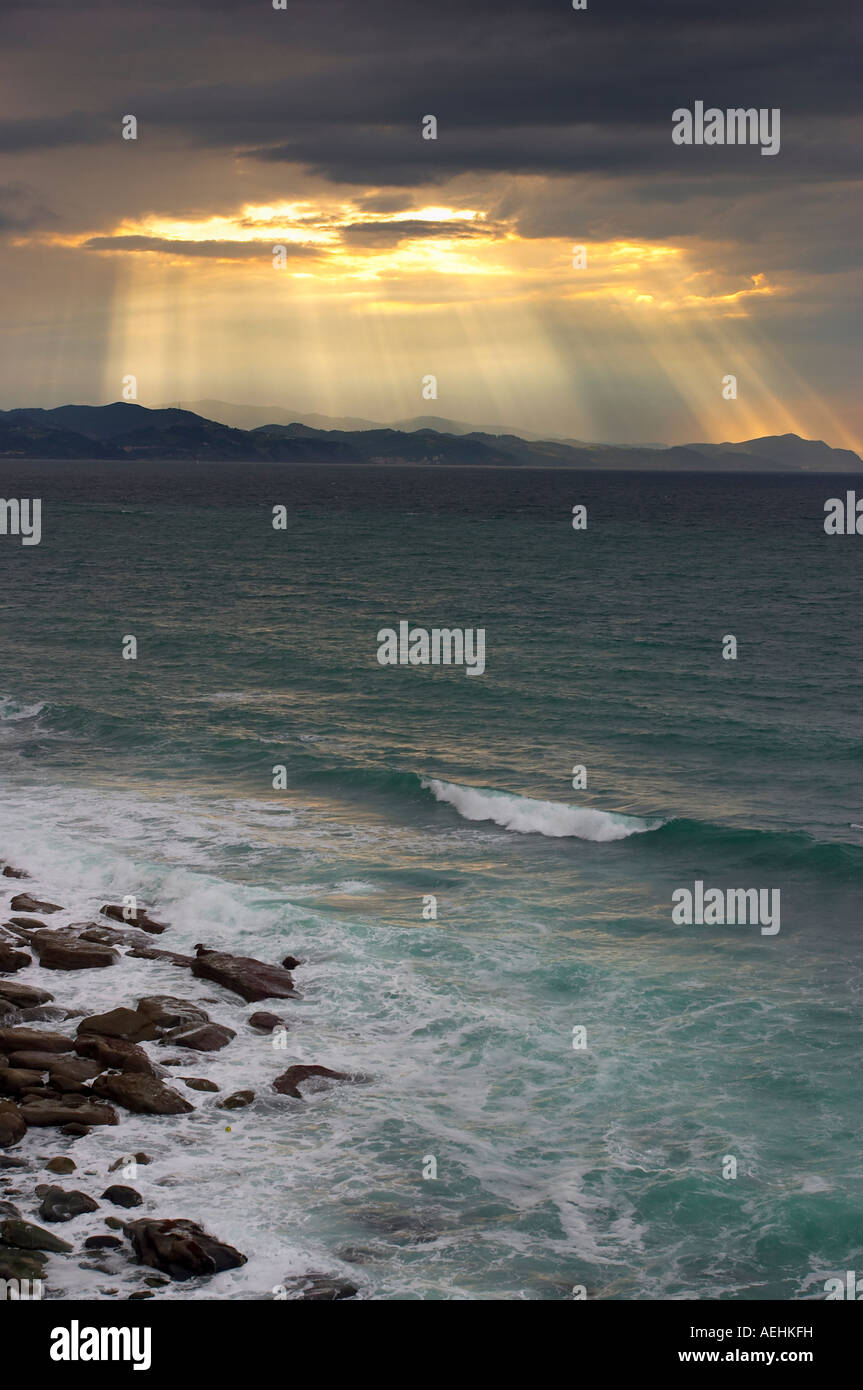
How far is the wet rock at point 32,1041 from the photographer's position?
18188 millimetres

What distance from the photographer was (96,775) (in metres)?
36.3

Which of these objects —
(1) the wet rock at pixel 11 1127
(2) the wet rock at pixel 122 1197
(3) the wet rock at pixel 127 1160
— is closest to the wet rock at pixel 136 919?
(1) the wet rock at pixel 11 1127

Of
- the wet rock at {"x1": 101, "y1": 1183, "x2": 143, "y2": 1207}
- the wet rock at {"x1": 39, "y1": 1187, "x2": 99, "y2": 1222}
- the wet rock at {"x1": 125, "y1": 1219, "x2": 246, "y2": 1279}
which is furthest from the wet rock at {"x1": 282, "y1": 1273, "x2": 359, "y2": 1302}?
the wet rock at {"x1": 39, "y1": 1187, "x2": 99, "y2": 1222}

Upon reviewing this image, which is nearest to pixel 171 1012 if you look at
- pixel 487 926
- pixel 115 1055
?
pixel 115 1055

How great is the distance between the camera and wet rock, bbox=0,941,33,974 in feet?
71.1

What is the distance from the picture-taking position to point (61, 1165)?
15.4 m

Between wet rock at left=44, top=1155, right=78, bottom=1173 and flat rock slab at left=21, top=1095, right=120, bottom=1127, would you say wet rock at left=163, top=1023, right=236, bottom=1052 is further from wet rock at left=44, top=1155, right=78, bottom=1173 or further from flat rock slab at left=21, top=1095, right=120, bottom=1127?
wet rock at left=44, top=1155, right=78, bottom=1173

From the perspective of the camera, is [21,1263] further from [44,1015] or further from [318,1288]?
[44,1015]

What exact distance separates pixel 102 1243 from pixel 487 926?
40.7 ft

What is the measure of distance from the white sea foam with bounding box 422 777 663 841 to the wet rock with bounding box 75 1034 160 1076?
1523 cm

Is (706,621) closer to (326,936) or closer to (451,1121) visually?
(326,936)

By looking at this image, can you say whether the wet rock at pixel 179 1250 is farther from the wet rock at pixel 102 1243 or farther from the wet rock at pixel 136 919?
the wet rock at pixel 136 919
